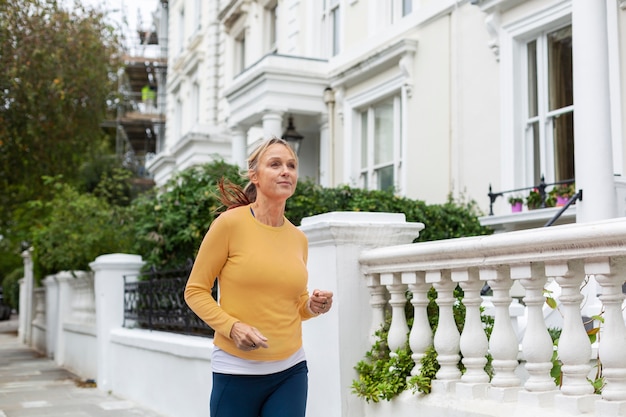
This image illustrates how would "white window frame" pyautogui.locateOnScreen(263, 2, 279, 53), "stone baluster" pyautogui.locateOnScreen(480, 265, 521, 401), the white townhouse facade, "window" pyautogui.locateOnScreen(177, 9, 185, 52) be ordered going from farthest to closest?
1. "window" pyautogui.locateOnScreen(177, 9, 185, 52)
2. "white window frame" pyautogui.locateOnScreen(263, 2, 279, 53)
3. the white townhouse facade
4. "stone baluster" pyautogui.locateOnScreen(480, 265, 521, 401)

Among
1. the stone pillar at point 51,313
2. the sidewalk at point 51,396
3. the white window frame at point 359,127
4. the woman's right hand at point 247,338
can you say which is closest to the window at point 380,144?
the white window frame at point 359,127

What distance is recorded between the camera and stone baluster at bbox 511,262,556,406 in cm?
350

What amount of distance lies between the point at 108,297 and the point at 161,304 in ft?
5.81

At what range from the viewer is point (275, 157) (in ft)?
11.1

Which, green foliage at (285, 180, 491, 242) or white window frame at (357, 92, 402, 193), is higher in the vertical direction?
white window frame at (357, 92, 402, 193)

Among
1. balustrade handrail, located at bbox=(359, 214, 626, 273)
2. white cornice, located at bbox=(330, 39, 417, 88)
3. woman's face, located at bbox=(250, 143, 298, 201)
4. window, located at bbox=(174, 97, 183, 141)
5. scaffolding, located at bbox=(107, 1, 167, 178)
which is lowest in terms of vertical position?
balustrade handrail, located at bbox=(359, 214, 626, 273)

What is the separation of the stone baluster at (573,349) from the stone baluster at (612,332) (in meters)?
0.12

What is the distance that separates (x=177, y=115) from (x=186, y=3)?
346 centimetres

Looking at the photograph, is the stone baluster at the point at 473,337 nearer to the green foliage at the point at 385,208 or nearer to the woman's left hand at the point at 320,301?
the woman's left hand at the point at 320,301

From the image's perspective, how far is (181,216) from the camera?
28.8 ft

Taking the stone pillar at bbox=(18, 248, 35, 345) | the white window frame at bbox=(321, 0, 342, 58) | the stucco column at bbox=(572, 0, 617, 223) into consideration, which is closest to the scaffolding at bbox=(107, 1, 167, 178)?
the stone pillar at bbox=(18, 248, 35, 345)

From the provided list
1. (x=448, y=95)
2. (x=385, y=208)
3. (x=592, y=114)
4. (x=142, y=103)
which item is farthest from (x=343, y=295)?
(x=142, y=103)

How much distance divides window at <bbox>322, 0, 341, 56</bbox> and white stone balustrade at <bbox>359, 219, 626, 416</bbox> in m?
10.6

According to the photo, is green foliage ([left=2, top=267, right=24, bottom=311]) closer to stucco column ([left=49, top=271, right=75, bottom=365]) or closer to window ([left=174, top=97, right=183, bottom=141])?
window ([left=174, top=97, right=183, bottom=141])
